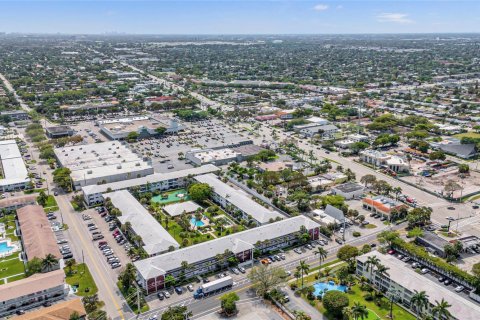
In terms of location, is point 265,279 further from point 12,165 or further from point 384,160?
point 12,165

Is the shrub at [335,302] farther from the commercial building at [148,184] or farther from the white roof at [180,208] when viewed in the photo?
the commercial building at [148,184]

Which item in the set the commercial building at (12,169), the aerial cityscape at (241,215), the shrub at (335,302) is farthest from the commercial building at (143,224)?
the shrub at (335,302)

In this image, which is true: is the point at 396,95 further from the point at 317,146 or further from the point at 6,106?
the point at 6,106

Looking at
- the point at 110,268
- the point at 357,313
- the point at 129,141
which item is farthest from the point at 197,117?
the point at 357,313

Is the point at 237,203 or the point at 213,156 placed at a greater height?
the point at 237,203

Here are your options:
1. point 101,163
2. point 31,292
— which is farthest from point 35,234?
point 101,163

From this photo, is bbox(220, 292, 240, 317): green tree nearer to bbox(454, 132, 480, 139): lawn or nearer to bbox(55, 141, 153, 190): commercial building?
bbox(55, 141, 153, 190): commercial building
